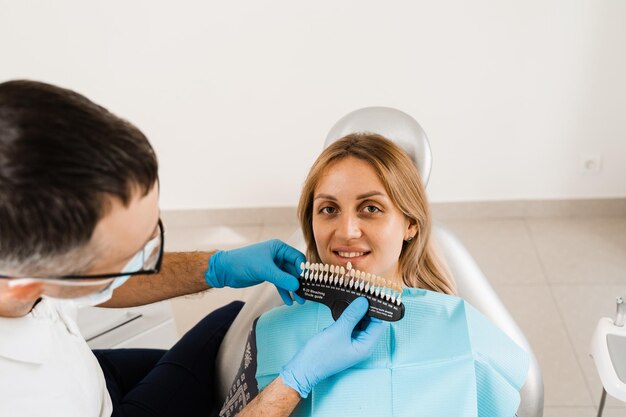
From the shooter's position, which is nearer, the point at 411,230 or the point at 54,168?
the point at 54,168

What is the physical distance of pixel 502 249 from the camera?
107 inches

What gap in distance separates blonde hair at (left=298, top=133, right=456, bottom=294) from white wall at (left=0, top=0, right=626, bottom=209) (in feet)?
4.02

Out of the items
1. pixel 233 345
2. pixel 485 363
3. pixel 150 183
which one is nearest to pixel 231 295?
pixel 233 345

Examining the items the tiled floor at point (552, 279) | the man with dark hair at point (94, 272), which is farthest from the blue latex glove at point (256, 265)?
the tiled floor at point (552, 279)

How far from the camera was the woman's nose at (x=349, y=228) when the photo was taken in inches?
52.6

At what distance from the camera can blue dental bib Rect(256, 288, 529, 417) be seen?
119 cm

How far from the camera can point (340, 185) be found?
1.37 meters

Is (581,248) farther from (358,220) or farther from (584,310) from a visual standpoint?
(358,220)

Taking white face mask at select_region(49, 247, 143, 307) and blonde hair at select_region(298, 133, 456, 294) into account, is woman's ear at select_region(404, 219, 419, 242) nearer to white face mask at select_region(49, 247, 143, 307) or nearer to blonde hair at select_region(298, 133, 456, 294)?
blonde hair at select_region(298, 133, 456, 294)

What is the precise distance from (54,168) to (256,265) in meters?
0.76

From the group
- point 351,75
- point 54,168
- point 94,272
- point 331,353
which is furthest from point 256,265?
point 351,75

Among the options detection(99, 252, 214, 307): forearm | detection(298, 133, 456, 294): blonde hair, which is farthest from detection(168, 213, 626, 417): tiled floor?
detection(99, 252, 214, 307): forearm

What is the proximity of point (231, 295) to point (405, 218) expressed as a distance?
1.36 metres

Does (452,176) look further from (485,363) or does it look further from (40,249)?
(40,249)
